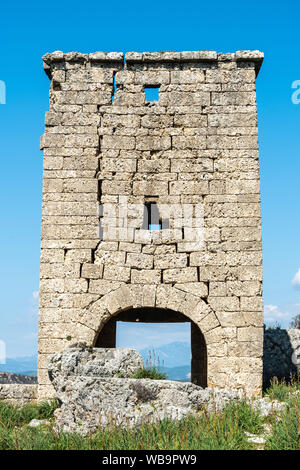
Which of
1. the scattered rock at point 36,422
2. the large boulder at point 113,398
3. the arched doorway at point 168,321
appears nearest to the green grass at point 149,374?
the large boulder at point 113,398

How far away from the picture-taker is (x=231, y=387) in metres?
9.36

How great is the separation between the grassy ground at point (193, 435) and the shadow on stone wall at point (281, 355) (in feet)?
13.7

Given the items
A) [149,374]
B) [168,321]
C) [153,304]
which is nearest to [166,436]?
[149,374]

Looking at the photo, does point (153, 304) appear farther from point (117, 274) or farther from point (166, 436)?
point (166, 436)

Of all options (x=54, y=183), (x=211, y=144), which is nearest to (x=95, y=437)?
(x=54, y=183)

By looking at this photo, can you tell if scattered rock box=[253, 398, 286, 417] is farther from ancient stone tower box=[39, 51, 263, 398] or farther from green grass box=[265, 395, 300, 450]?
ancient stone tower box=[39, 51, 263, 398]

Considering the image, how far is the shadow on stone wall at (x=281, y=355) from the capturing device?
11375 mm

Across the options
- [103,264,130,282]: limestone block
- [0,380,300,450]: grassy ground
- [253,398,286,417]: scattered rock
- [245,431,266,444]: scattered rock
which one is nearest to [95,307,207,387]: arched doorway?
[103,264,130,282]: limestone block

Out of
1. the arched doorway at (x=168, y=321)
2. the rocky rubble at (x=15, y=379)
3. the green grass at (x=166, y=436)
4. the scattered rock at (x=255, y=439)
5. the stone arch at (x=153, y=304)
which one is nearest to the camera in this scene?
the green grass at (x=166, y=436)

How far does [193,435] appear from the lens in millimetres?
6152

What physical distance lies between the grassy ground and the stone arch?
7.65 ft

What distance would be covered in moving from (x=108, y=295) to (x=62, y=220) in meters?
1.51

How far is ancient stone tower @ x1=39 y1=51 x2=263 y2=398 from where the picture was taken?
9617 mm

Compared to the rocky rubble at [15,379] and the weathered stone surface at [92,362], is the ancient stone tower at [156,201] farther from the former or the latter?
the rocky rubble at [15,379]
